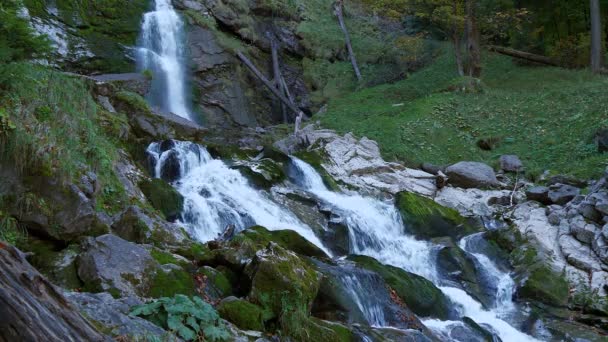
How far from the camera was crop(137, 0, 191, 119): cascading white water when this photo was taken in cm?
1888

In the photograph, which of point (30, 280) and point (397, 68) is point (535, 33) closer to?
point (397, 68)

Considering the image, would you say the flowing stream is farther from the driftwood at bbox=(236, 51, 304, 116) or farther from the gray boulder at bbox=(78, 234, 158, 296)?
the driftwood at bbox=(236, 51, 304, 116)

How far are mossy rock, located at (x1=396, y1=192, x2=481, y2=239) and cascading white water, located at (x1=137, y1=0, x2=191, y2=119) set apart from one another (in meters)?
9.15

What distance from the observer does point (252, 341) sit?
5.50 metres

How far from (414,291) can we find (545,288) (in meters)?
2.98

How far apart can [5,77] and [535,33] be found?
20402 mm

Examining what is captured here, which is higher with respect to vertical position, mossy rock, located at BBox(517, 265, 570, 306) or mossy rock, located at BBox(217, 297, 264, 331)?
mossy rock, located at BBox(217, 297, 264, 331)

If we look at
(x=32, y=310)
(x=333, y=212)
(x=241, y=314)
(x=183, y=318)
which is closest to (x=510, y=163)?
(x=333, y=212)

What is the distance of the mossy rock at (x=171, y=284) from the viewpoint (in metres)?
6.10

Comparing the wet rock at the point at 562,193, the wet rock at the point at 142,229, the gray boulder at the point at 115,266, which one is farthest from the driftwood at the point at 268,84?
the gray boulder at the point at 115,266

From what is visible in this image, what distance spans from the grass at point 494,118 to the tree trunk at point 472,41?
0.69 m

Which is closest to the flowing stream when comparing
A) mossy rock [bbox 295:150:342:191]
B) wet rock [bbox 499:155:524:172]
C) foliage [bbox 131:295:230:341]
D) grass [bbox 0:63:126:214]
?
mossy rock [bbox 295:150:342:191]

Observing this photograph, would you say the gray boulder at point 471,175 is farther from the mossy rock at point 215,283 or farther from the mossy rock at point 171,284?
the mossy rock at point 171,284

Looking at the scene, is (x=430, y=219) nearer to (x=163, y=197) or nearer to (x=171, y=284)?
(x=163, y=197)
